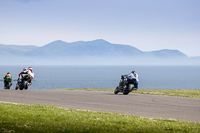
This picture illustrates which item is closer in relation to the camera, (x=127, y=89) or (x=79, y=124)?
(x=79, y=124)

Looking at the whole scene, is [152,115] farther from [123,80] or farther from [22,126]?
[123,80]

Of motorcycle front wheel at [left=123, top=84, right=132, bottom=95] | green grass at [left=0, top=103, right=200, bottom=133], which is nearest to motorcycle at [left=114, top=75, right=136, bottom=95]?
motorcycle front wheel at [left=123, top=84, right=132, bottom=95]

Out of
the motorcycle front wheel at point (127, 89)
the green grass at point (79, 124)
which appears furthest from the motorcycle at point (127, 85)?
the green grass at point (79, 124)

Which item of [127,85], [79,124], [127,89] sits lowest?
[79,124]

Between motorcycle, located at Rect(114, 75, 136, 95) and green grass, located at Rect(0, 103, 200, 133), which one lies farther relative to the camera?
motorcycle, located at Rect(114, 75, 136, 95)

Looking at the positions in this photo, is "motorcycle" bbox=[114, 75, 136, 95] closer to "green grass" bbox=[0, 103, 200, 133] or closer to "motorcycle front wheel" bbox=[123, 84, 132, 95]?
Answer: "motorcycle front wheel" bbox=[123, 84, 132, 95]

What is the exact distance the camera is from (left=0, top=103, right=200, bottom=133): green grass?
10.8m

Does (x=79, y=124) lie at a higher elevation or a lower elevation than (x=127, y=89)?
lower

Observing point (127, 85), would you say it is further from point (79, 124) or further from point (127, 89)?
point (79, 124)

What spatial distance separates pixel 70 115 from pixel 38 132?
3.80 meters

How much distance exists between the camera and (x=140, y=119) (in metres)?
13.6

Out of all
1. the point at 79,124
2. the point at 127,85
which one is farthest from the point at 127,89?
the point at 79,124

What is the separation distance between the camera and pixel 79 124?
39.3 ft

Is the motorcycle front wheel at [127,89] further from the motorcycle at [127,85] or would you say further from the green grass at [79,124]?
the green grass at [79,124]
